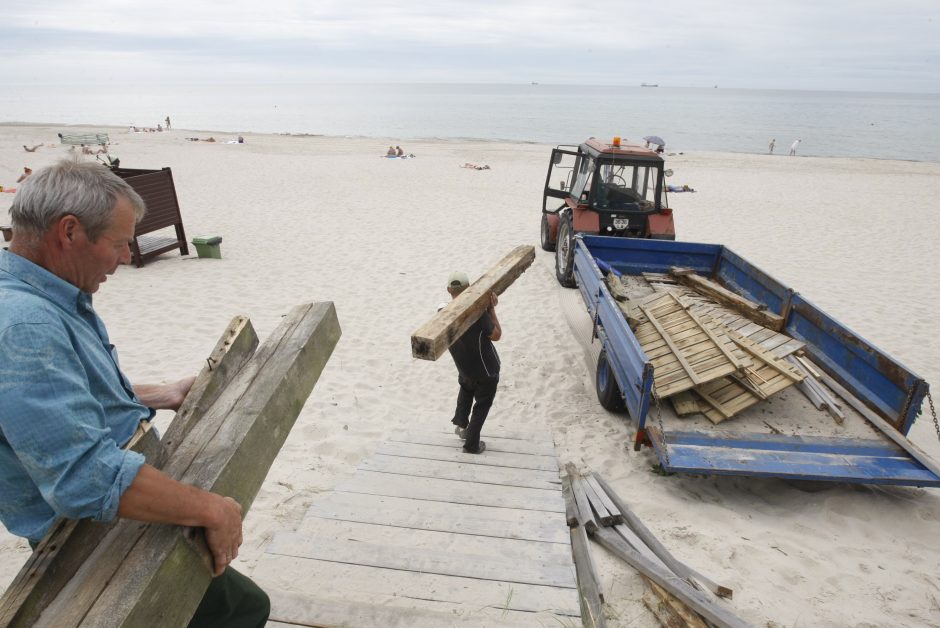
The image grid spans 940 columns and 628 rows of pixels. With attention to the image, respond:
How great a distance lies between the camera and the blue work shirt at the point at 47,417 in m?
1.04

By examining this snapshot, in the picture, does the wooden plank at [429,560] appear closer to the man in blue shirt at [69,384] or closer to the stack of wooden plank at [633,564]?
the stack of wooden plank at [633,564]

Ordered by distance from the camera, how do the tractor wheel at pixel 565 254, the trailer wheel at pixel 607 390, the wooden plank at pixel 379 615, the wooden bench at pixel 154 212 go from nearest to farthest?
the wooden plank at pixel 379 615 < the trailer wheel at pixel 607 390 < the tractor wheel at pixel 565 254 < the wooden bench at pixel 154 212

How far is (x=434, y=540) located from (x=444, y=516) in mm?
248

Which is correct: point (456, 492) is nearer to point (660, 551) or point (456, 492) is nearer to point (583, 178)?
point (660, 551)

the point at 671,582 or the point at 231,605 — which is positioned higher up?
the point at 231,605

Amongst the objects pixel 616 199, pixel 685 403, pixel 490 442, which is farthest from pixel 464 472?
pixel 616 199

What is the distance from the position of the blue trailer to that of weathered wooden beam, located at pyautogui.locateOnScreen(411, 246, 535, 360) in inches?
51.0

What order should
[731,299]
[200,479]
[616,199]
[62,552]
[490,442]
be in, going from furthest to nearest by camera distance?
[616,199]
[731,299]
[490,442]
[200,479]
[62,552]

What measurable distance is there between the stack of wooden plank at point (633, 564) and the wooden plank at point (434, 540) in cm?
32

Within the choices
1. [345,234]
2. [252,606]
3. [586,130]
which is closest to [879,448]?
[252,606]

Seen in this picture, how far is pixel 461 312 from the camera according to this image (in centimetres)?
292

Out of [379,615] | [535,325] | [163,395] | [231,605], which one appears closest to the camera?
[231,605]

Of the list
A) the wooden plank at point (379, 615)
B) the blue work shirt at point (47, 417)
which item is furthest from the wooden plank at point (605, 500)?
the blue work shirt at point (47, 417)

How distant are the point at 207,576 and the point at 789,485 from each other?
447 cm
